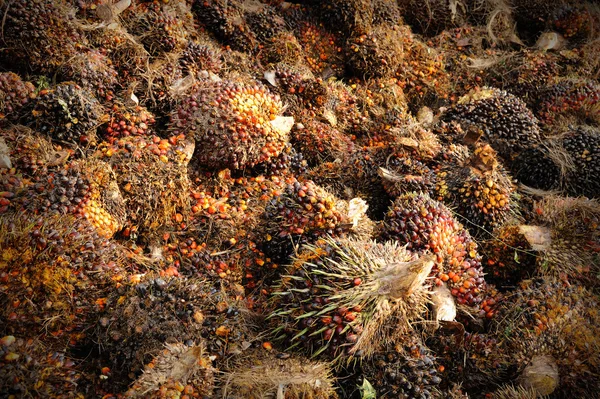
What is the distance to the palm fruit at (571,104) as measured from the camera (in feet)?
16.7

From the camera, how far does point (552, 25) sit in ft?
19.8

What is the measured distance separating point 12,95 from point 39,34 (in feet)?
1.80

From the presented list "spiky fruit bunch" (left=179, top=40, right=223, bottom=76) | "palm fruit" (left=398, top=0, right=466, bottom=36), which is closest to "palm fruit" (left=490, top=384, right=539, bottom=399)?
"spiky fruit bunch" (left=179, top=40, right=223, bottom=76)

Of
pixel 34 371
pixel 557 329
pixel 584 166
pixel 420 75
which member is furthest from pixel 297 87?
pixel 34 371

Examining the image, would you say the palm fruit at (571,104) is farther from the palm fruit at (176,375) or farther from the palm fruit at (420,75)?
the palm fruit at (176,375)

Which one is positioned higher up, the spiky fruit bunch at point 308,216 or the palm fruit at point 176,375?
the spiky fruit bunch at point 308,216

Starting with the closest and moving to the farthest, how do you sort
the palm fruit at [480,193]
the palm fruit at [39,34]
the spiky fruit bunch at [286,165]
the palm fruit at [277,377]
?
1. the palm fruit at [277,377]
2. the palm fruit at [39,34]
3. the palm fruit at [480,193]
4. the spiky fruit bunch at [286,165]

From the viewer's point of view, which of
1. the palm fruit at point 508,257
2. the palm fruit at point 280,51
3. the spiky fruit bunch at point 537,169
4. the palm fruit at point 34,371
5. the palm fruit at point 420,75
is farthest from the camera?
the palm fruit at point 420,75

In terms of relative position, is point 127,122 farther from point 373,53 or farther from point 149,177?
point 373,53

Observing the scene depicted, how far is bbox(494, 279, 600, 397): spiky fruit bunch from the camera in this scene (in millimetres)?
3107

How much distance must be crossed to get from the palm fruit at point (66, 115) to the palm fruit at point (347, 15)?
2757mm

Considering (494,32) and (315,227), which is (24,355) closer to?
(315,227)

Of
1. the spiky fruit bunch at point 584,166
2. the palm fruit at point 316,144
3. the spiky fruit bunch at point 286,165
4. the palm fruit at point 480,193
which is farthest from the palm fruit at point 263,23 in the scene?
the spiky fruit bunch at point 584,166

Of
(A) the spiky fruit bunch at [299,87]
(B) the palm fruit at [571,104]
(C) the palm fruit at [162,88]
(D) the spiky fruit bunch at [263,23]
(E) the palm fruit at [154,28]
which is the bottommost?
(C) the palm fruit at [162,88]
